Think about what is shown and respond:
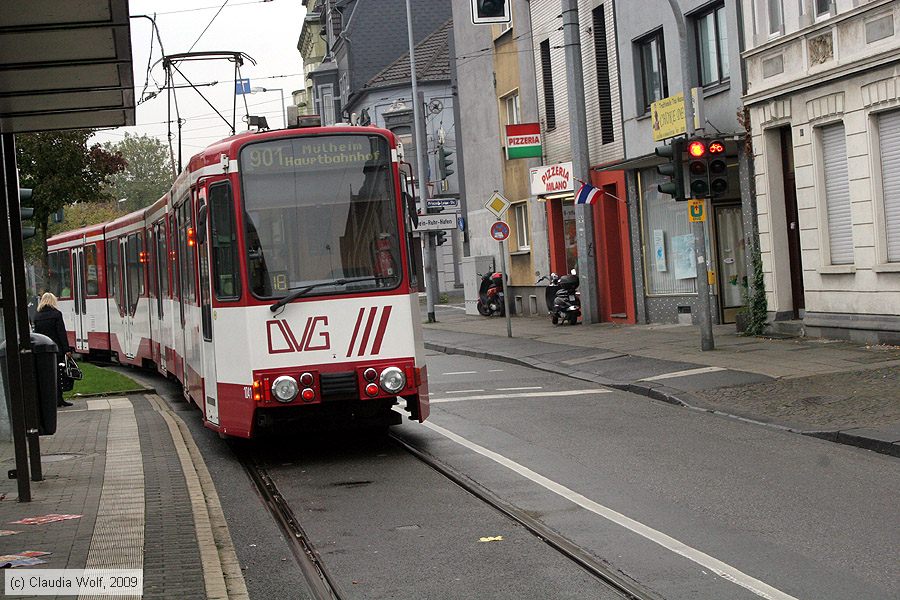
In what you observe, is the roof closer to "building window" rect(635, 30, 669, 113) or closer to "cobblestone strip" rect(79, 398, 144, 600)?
"building window" rect(635, 30, 669, 113)

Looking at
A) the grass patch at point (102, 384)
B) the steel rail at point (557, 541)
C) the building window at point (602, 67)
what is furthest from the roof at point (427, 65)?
the steel rail at point (557, 541)

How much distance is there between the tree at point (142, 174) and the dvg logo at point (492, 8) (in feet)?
314

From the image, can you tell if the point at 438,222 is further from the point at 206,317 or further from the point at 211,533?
the point at 211,533

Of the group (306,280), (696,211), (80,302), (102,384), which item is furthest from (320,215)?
(80,302)

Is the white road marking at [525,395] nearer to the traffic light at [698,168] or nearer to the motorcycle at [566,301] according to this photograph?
the traffic light at [698,168]

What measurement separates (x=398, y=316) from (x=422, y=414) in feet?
3.34

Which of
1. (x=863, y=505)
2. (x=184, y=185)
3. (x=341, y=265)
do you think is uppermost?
(x=184, y=185)

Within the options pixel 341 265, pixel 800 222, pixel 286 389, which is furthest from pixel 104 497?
pixel 800 222

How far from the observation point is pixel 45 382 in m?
11.3

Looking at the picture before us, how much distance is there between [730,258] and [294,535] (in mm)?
18243

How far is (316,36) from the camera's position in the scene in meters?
84.1

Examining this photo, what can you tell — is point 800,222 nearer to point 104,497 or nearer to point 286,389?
point 286,389

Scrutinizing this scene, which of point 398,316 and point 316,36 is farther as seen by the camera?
point 316,36

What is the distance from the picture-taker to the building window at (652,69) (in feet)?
86.9
